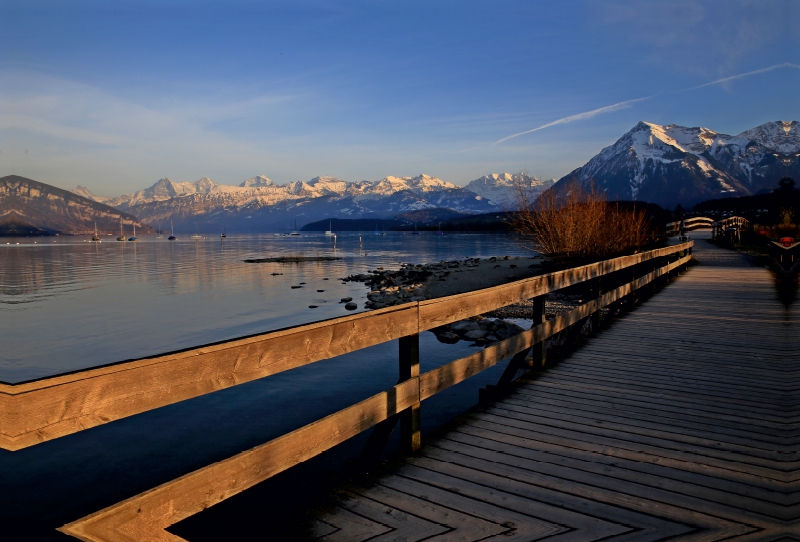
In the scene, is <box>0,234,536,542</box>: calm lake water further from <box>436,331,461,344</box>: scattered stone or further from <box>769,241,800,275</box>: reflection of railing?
<box>769,241,800,275</box>: reflection of railing

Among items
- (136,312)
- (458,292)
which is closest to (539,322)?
(458,292)

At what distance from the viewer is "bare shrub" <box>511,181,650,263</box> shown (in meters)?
24.1

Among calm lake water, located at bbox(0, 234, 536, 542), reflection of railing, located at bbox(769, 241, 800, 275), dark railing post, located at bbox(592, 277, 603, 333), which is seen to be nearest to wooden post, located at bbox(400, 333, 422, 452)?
calm lake water, located at bbox(0, 234, 536, 542)

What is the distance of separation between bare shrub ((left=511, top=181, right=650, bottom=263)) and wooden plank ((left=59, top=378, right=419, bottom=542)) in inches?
863

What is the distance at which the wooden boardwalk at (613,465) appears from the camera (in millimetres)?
3137

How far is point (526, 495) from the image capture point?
3510 mm

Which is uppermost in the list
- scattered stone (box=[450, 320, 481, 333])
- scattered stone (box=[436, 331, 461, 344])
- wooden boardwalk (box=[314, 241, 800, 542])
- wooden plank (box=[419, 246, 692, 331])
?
wooden plank (box=[419, 246, 692, 331])

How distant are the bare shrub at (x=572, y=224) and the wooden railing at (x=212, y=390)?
2048cm

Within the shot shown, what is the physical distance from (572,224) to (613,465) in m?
21.1

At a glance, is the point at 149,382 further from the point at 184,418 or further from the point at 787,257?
the point at 787,257

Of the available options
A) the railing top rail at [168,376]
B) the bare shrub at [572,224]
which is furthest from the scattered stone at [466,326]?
the railing top rail at [168,376]

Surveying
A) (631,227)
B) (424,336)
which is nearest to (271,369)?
(424,336)

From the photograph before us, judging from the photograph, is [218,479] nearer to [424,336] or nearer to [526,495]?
[526,495]

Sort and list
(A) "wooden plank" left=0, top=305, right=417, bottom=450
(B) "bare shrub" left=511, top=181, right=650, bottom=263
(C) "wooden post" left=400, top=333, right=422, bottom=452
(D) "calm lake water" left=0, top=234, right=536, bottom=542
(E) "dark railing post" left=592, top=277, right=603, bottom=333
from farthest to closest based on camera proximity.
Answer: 1. (B) "bare shrub" left=511, top=181, right=650, bottom=263
2. (E) "dark railing post" left=592, top=277, right=603, bottom=333
3. (D) "calm lake water" left=0, top=234, right=536, bottom=542
4. (C) "wooden post" left=400, top=333, right=422, bottom=452
5. (A) "wooden plank" left=0, top=305, right=417, bottom=450
